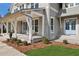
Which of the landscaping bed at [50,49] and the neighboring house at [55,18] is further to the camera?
the neighboring house at [55,18]

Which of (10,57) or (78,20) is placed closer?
(10,57)

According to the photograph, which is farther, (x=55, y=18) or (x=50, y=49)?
(x=55, y=18)

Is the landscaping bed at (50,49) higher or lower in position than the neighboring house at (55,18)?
lower

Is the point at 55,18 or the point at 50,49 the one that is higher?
the point at 55,18

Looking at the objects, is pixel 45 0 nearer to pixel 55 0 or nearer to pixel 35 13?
pixel 55 0

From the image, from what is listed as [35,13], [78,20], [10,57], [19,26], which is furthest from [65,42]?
[19,26]

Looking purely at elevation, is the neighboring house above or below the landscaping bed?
above

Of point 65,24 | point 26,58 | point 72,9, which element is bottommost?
point 26,58

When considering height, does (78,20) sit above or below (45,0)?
below

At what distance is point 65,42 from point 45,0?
4.69 metres

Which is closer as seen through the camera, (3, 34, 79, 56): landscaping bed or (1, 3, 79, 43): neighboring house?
(3, 34, 79, 56): landscaping bed

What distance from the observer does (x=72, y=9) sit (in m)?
23.9

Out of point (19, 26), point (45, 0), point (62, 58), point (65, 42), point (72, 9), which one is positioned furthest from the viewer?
point (19, 26)

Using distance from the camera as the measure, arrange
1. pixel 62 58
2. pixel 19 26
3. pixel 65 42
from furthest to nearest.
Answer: pixel 19 26 < pixel 65 42 < pixel 62 58
